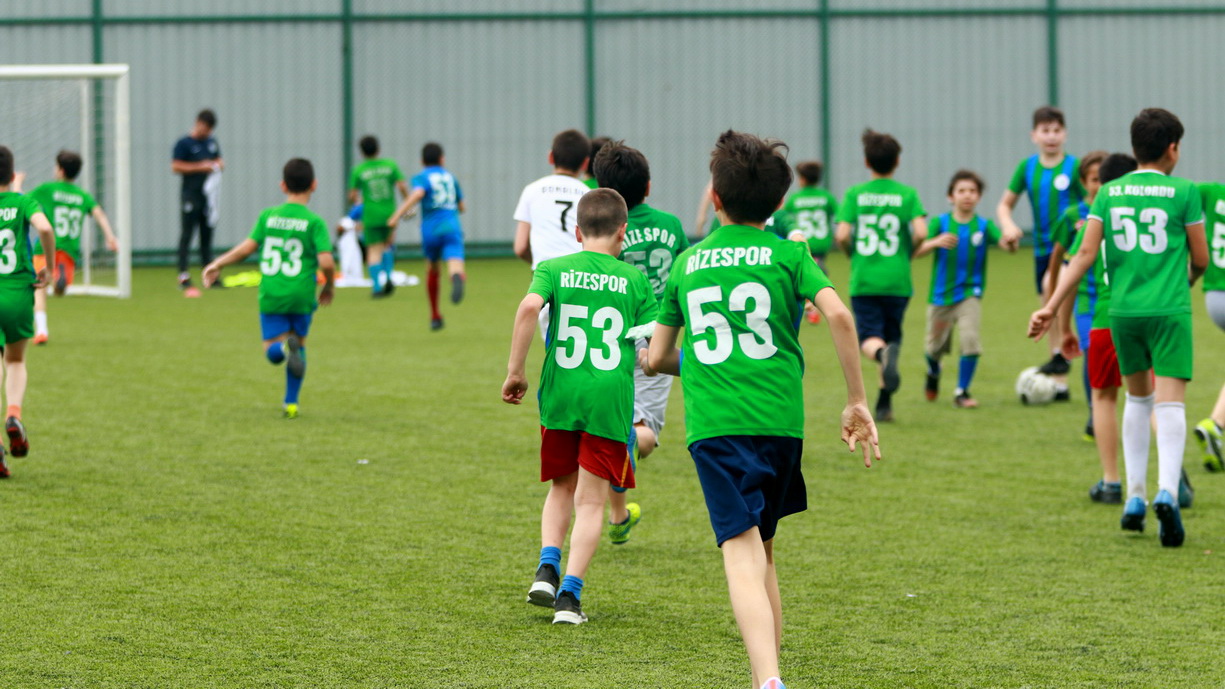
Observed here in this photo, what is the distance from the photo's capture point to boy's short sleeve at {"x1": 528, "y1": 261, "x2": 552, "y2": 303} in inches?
197

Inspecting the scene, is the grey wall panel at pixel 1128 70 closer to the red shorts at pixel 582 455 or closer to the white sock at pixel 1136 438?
the white sock at pixel 1136 438

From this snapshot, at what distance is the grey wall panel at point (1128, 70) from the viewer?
1002 inches

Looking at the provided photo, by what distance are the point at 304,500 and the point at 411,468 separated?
95 cm

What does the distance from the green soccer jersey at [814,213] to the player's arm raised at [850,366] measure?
1092cm

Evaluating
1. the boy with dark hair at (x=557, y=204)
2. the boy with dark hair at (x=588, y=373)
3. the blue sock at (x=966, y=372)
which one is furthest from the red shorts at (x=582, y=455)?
the blue sock at (x=966, y=372)

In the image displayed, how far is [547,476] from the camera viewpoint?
17.4 ft

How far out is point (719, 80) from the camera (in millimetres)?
25562

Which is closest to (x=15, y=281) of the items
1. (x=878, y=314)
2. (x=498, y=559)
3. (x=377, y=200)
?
(x=498, y=559)

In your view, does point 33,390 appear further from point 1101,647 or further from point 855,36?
point 855,36

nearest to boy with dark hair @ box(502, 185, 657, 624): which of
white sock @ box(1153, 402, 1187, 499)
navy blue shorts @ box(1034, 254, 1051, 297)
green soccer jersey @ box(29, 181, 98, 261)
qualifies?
white sock @ box(1153, 402, 1187, 499)

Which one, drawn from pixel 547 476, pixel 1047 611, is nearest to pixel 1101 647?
pixel 1047 611

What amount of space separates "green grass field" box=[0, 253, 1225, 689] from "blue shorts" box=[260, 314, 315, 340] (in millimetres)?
517

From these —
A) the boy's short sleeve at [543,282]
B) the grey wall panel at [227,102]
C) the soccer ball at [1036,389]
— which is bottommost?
the soccer ball at [1036,389]

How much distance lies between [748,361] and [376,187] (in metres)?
14.8
